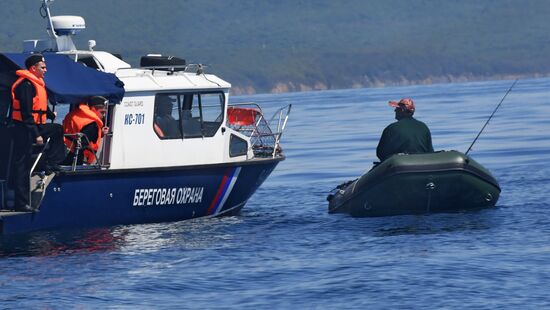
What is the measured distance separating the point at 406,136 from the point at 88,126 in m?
5.24

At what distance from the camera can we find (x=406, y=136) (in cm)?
2064

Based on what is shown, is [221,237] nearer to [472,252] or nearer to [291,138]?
[472,252]

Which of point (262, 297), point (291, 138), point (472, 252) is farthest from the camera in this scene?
point (291, 138)

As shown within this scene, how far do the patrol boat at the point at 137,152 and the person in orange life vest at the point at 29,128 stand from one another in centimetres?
16

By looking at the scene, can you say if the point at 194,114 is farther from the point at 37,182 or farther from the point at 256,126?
the point at 37,182

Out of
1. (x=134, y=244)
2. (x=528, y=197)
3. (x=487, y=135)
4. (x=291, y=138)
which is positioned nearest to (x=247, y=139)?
(x=134, y=244)

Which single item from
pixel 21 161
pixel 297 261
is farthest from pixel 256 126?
pixel 297 261

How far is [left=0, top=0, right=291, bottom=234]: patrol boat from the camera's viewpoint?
18.9 m

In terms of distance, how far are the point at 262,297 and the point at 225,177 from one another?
6.73m

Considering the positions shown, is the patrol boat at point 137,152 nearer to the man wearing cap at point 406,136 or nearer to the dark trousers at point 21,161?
the dark trousers at point 21,161

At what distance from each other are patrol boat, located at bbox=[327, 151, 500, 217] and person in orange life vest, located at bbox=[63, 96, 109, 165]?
440 cm

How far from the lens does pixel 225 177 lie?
20969 millimetres

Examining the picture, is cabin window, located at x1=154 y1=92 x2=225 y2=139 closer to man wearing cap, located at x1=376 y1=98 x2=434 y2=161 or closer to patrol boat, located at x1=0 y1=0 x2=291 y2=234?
patrol boat, located at x1=0 y1=0 x2=291 y2=234

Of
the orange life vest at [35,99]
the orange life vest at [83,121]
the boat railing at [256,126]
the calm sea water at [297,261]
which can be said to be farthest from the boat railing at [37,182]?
the boat railing at [256,126]
